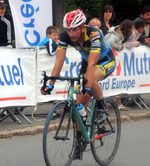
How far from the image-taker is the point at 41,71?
9.08 meters

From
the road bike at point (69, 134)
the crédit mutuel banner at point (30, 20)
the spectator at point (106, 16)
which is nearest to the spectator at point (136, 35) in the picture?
the spectator at point (106, 16)

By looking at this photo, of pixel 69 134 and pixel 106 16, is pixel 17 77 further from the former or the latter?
pixel 106 16

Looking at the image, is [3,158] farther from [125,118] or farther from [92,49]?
[125,118]

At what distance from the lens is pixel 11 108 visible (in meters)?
8.89

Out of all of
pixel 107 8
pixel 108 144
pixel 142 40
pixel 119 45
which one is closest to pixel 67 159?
pixel 108 144

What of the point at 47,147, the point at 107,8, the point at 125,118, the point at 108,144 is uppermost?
the point at 107,8

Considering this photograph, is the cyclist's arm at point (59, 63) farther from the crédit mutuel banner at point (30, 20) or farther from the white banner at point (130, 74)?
the crédit mutuel banner at point (30, 20)

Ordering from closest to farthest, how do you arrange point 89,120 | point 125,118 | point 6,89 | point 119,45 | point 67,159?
point 67,159 < point 89,120 < point 6,89 < point 125,118 < point 119,45

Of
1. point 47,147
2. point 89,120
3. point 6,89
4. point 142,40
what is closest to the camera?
point 47,147

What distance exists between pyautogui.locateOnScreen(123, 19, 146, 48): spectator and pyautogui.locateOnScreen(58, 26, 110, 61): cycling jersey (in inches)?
178

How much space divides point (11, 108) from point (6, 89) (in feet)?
1.84

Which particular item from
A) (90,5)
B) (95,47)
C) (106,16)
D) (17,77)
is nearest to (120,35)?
(106,16)

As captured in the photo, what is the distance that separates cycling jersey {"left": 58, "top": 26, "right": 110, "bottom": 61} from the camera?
545cm

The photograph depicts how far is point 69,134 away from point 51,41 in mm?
4107
